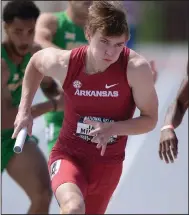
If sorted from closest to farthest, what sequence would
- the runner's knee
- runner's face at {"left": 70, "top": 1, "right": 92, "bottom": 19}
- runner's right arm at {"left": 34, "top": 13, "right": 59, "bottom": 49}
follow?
the runner's knee
runner's right arm at {"left": 34, "top": 13, "right": 59, "bottom": 49}
runner's face at {"left": 70, "top": 1, "right": 92, "bottom": 19}

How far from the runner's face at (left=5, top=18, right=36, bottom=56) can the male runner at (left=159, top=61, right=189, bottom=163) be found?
110 centimetres

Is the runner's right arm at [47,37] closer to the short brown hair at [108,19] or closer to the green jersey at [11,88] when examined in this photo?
the green jersey at [11,88]

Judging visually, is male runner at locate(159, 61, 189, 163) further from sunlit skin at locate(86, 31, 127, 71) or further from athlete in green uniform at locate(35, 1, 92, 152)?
athlete in green uniform at locate(35, 1, 92, 152)

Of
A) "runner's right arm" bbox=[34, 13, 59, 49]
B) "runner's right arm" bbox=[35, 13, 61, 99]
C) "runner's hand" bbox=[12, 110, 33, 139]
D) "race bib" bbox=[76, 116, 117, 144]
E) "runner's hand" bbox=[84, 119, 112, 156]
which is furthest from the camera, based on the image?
"runner's right arm" bbox=[34, 13, 59, 49]

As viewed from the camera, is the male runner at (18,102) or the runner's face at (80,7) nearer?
the male runner at (18,102)

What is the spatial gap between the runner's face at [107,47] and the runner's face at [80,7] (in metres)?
1.98

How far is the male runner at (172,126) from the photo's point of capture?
4109 millimetres

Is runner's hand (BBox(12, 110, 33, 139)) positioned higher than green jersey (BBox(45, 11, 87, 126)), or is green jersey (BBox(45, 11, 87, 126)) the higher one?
runner's hand (BBox(12, 110, 33, 139))

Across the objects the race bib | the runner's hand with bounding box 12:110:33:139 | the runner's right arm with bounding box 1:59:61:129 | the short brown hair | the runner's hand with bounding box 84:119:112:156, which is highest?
the short brown hair

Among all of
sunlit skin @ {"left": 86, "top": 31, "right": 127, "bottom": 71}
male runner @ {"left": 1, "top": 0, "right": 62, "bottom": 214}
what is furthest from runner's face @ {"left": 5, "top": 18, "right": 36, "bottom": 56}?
sunlit skin @ {"left": 86, "top": 31, "right": 127, "bottom": 71}

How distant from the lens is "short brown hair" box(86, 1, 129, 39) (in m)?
3.53

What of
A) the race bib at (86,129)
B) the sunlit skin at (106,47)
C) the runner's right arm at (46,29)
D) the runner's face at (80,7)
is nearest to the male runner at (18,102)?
the runner's right arm at (46,29)

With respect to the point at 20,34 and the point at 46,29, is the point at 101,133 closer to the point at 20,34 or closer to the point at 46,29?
the point at 20,34

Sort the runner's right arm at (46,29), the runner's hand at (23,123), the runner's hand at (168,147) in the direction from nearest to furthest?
the runner's hand at (23,123)
the runner's hand at (168,147)
the runner's right arm at (46,29)
